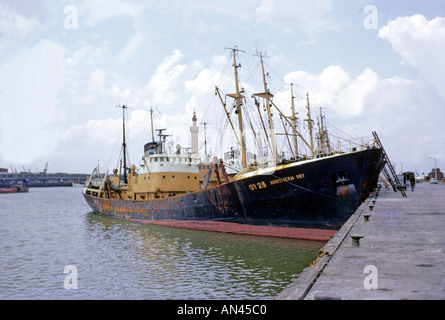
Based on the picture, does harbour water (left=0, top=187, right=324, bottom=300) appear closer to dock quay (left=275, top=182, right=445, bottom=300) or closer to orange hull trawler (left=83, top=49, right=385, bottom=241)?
orange hull trawler (left=83, top=49, right=385, bottom=241)

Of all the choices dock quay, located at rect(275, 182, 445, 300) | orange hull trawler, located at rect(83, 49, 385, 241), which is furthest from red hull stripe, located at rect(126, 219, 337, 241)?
dock quay, located at rect(275, 182, 445, 300)

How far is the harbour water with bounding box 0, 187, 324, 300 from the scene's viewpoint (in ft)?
35.7

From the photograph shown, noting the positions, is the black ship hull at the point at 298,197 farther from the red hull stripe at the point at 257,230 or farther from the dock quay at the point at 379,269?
the dock quay at the point at 379,269

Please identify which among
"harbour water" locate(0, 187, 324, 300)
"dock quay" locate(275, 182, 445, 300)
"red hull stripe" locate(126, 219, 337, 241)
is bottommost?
"harbour water" locate(0, 187, 324, 300)

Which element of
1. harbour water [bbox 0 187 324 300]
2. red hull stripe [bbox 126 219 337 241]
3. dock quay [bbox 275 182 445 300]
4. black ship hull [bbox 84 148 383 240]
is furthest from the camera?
red hull stripe [bbox 126 219 337 241]

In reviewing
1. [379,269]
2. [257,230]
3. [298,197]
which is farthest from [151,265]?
[379,269]

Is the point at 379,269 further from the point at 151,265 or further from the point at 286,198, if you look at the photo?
the point at 286,198

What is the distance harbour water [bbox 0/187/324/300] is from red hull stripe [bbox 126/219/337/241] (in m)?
0.49

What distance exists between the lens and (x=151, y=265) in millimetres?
14305

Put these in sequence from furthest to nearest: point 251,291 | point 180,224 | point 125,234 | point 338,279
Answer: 1. point 180,224
2. point 125,234
3. point 251,291
4. point 338,279

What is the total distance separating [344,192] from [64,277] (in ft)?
46.6

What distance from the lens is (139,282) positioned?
11875 mm
